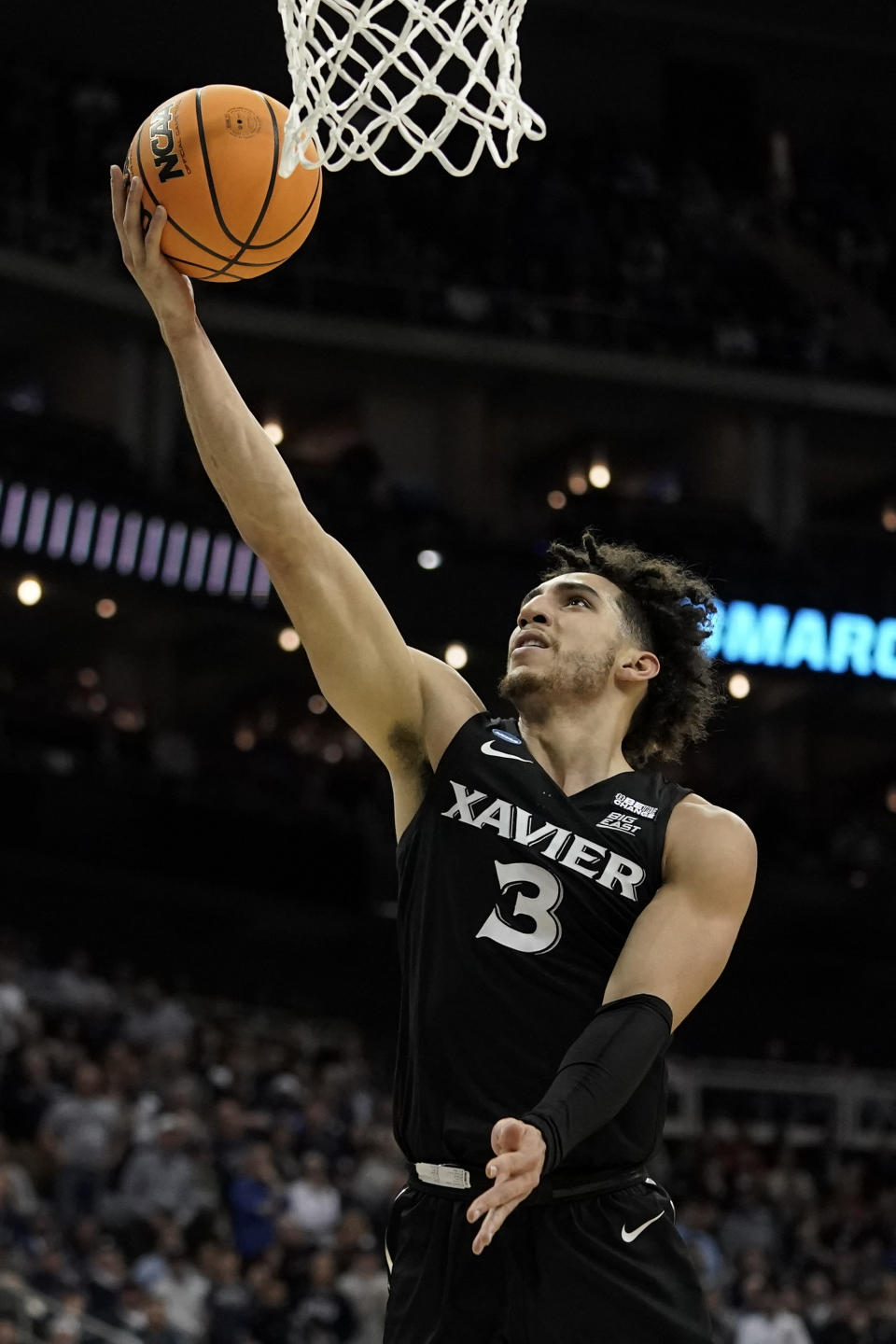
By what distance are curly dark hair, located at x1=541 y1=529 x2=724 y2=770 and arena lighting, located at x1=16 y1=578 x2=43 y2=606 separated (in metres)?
16.3

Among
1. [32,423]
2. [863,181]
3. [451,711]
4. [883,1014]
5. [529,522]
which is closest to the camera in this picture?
[451,711]

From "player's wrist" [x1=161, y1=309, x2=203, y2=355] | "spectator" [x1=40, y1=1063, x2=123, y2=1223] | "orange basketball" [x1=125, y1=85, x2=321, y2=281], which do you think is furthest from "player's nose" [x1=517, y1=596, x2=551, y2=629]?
"spectator" [x1=40, y1=1063, x2=123, y2=1223]

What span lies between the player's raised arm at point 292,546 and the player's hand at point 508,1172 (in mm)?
908

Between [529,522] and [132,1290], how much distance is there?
1451 cm

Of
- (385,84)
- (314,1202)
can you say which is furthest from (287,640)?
(385,84)

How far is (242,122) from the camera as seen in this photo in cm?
391

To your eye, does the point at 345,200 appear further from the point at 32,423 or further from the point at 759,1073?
the point at 759,1073

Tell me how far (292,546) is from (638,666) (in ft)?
2.61

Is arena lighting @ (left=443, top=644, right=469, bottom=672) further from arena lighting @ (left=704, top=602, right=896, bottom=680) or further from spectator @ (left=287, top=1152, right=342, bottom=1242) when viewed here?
spectator @ (left=287, top=1152, right=342, bottom=1242)

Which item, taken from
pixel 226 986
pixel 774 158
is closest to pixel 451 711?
pixel 226 986

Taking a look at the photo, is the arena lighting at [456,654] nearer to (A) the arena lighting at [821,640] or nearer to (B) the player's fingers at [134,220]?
(A) the arena lighting at [821,640]

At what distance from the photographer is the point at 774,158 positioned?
2597 cm

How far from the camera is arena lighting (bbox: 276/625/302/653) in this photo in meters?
20.9

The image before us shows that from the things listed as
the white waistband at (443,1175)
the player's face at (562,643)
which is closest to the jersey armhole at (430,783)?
the player's face at (562,643)
